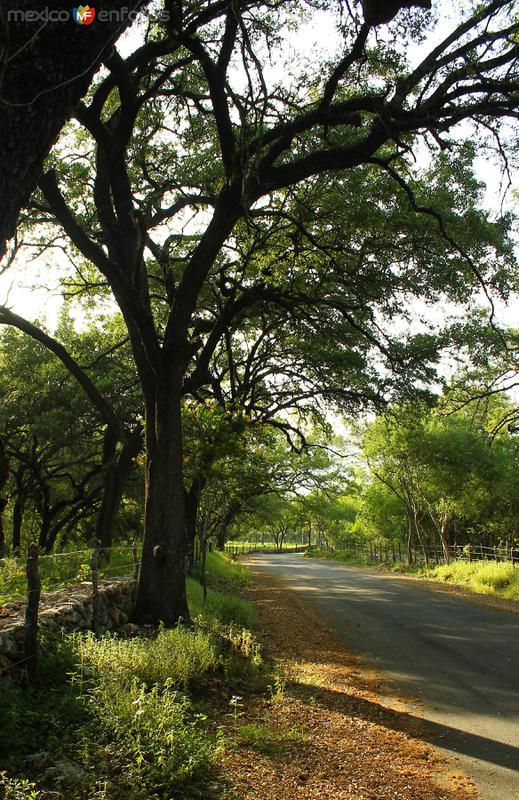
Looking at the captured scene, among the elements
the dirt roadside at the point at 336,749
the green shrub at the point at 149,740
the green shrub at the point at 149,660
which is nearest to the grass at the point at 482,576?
the dirt roadside at the point at 336,749

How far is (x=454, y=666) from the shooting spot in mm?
8445

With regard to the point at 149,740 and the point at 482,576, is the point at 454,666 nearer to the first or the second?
the point at 149,740

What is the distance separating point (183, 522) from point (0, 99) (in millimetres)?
7691

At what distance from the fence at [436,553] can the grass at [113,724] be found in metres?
17.0

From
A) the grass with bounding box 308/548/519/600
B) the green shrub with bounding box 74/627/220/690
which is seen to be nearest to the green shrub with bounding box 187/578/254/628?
the green shrub with bounding box 74/627/220/690

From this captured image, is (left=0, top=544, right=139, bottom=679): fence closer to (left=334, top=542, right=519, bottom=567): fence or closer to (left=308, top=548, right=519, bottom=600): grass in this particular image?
(left=308, top=548, right=519, bottom=600): grass

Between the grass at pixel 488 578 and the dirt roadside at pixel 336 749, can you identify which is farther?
the grass at pixel 488 578

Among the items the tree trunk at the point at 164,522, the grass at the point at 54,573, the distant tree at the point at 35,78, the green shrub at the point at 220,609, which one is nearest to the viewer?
the distant tree at the point at 35,78

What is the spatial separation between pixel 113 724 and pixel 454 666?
223 inches

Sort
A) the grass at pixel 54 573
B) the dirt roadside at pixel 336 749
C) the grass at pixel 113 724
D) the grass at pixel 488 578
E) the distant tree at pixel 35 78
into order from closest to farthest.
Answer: the distant tree at pixel 35 78
the grass at pixel 113 724
the dirt roadside at pixel 336 749
the grass at pixel 54 573
the grass at pixel 488 578

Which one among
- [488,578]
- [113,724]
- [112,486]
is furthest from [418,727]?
[488,578]

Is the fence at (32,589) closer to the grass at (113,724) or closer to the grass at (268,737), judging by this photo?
the grass at (113,724)

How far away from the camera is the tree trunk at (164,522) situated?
893 centimetres

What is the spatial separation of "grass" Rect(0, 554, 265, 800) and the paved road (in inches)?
84.3
